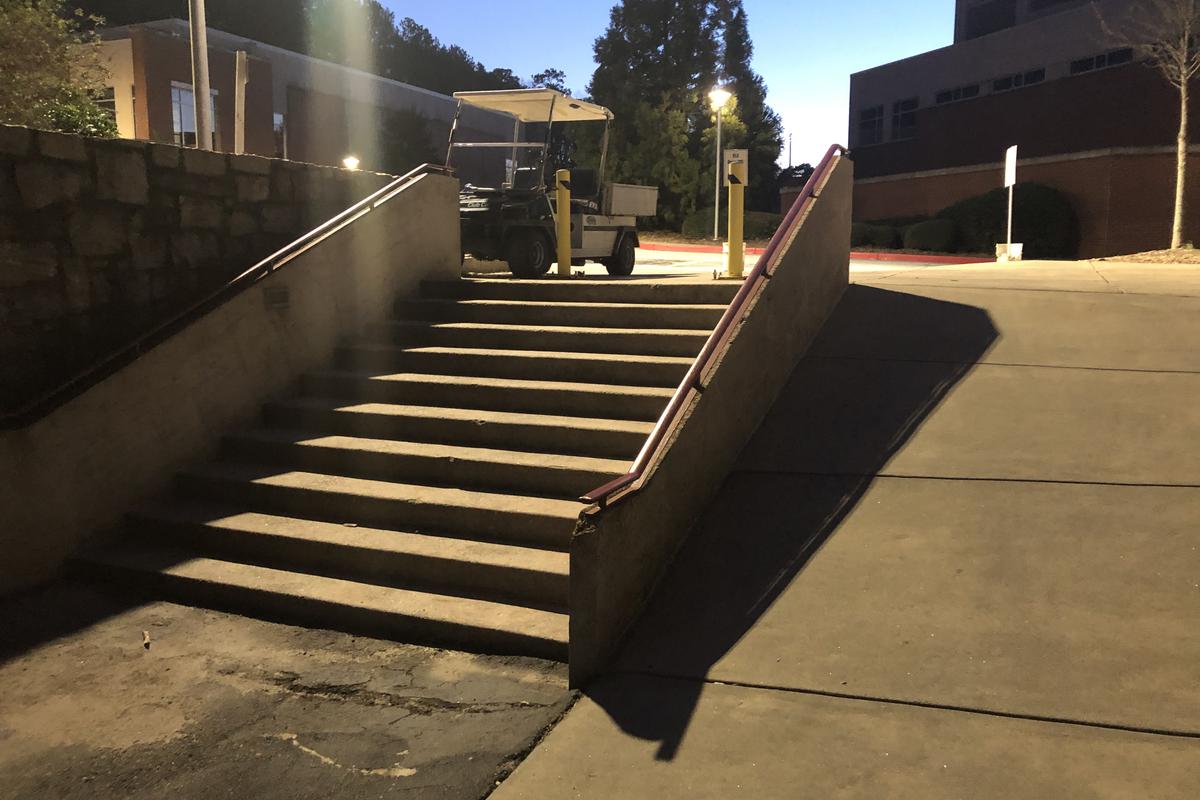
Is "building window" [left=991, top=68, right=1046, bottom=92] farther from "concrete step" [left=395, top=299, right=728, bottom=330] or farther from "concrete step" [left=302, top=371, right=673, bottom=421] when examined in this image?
"concrete step" [left=302, top=371, right=673, bottom=421]

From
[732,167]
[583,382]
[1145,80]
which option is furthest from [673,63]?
[583,382]

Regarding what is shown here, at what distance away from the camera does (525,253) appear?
11562 mm

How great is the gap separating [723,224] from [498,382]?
3032 centimetres

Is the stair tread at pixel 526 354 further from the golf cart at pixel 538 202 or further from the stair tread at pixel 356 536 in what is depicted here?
the golf cart at pixel 538 202

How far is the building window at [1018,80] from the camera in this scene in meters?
35.0

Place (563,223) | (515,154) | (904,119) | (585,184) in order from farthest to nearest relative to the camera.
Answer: (904,119) → (585,184) → (515,154) → (563,223)

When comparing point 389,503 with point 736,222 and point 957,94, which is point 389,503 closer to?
point 736,222

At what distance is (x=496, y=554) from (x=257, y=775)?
1.84 metres

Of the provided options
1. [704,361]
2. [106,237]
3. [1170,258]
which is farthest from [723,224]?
[704,361]

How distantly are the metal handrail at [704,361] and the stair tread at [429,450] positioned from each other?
0.52m

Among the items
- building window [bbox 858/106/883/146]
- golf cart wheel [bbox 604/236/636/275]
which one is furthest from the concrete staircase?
building window [bbox 858/106/883/146]

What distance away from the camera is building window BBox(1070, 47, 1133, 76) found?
31.3 meters

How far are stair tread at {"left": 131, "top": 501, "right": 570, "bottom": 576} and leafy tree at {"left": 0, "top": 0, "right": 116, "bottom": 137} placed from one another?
11780 mm

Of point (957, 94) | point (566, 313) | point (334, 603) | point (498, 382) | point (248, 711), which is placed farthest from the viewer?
point (957, 94)
